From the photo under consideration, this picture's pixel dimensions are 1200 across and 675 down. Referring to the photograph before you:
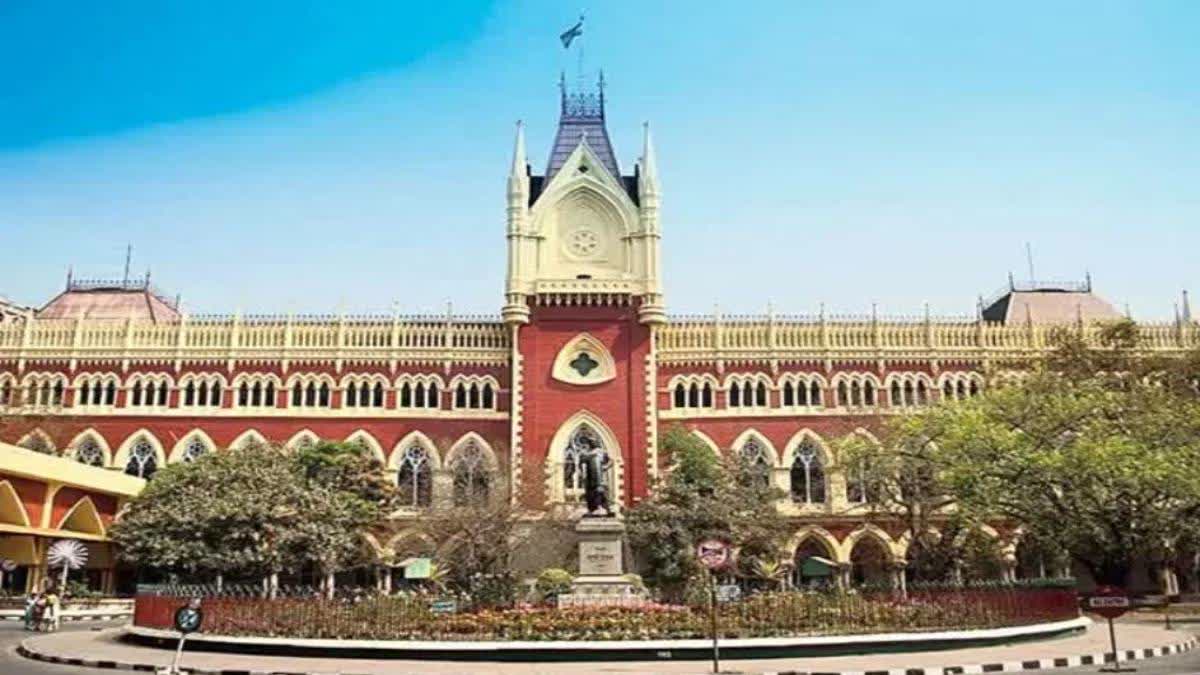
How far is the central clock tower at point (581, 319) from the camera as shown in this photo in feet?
156

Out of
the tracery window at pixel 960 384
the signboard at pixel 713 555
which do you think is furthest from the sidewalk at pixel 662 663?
the tracery window at pixel 960 384

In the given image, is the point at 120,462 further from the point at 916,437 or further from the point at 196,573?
the point at 916,437

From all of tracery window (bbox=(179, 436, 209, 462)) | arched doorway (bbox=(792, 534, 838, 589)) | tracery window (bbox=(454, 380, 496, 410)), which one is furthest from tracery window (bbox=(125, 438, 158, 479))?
arched doorway (bbox=(792, 534, 838, 589))

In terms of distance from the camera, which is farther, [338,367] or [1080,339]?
[338,367]

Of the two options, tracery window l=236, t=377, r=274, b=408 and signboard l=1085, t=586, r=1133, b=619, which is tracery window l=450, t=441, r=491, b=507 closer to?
tracery window l=236, t=377, r=274, b=408

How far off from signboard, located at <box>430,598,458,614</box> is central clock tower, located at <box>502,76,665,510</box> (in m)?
22.0

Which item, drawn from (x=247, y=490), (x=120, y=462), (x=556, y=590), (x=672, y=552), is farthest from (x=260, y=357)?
(x=556, y=590)

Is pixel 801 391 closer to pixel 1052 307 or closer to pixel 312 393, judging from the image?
pixel 1052 307

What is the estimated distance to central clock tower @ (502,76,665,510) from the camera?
4747cm

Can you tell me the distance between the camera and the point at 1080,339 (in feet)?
144

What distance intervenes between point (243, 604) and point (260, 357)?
29.9 metres

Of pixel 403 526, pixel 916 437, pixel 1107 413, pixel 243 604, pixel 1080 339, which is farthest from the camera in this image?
pixel 403 526

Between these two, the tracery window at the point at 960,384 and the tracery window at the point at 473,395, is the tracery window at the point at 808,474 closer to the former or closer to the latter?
the tracery window at the point at 960,384

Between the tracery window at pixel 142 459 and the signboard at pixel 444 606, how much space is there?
30867 mm
